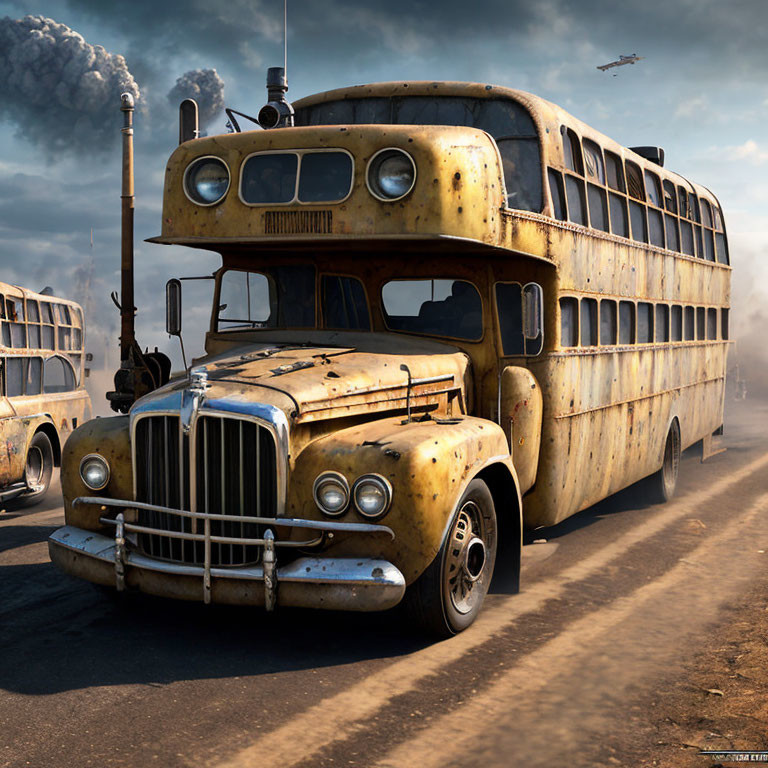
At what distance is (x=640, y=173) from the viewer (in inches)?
418

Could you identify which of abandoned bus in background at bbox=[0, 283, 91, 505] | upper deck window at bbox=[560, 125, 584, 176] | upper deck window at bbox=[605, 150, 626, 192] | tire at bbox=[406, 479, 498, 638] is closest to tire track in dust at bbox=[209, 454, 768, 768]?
tire at bbox=[406, 479, 498, 638]

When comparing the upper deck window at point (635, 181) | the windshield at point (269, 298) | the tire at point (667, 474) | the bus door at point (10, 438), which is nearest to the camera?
the windshield at point (269, 298)

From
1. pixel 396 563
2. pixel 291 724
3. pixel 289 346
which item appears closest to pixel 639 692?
pixel 396 563

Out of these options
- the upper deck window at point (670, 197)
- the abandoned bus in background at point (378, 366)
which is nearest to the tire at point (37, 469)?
the abandoned bus in background at point (378, 366)

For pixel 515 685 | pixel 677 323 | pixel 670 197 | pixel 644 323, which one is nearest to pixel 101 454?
pixel 515 685

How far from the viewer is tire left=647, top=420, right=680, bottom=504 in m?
11.6

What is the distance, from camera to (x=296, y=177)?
708 centimetres

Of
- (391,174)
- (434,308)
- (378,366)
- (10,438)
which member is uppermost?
(391,174)

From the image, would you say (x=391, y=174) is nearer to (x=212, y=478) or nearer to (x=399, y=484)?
(x=399, y=484)

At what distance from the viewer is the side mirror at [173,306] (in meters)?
8.27

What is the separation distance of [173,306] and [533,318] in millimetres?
2916

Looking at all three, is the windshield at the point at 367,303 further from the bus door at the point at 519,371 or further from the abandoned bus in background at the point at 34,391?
the abandoned bus in background at the point at 34,391

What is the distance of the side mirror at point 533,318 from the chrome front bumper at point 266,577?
2513 millimetres

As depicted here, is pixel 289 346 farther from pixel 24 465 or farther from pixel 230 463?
pixel 24 465
